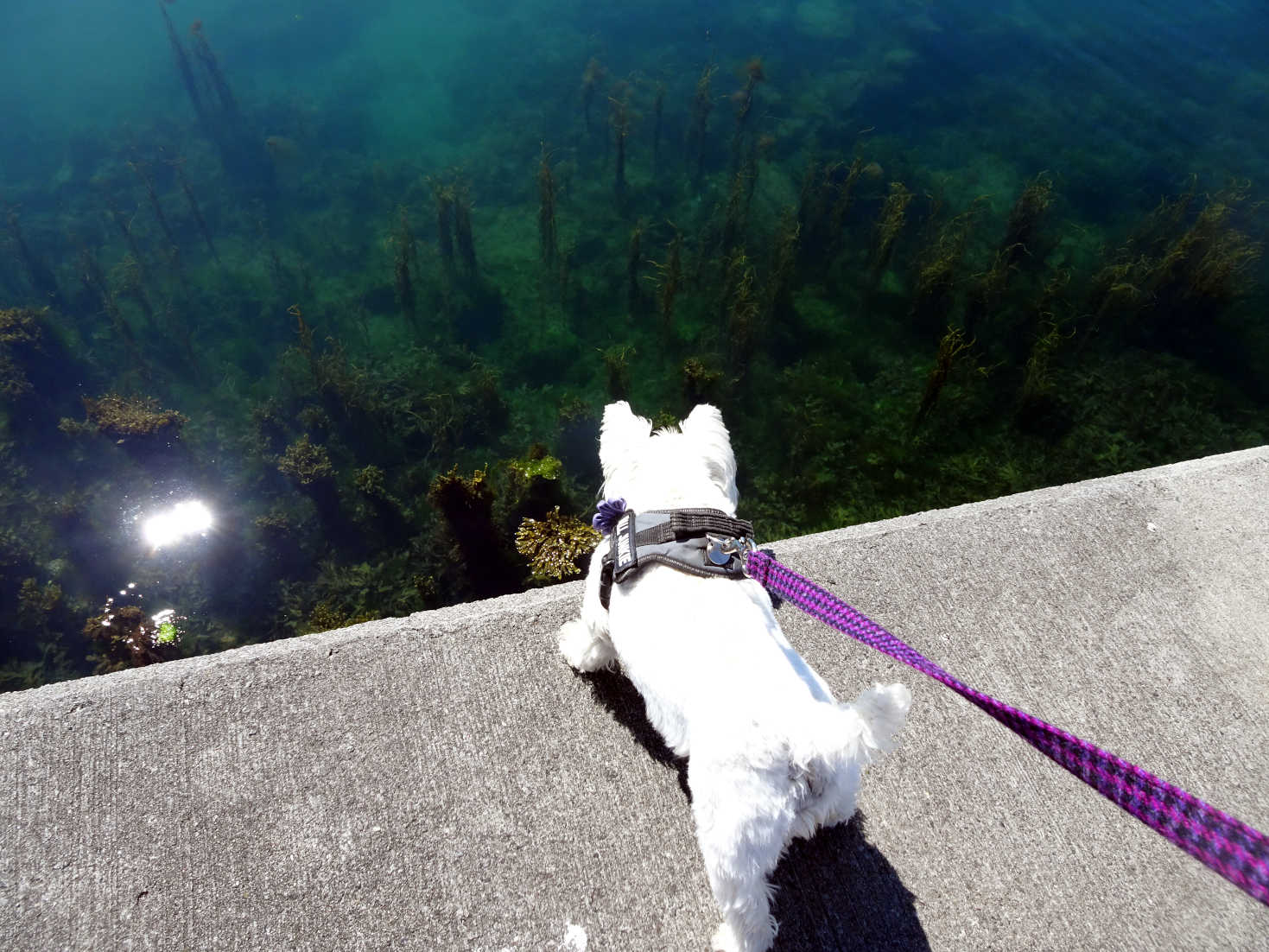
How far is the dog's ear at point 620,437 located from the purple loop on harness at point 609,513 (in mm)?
233

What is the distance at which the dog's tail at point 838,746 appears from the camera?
1.79m

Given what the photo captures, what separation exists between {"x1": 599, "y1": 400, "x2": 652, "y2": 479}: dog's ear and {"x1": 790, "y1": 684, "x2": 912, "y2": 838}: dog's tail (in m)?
1.25

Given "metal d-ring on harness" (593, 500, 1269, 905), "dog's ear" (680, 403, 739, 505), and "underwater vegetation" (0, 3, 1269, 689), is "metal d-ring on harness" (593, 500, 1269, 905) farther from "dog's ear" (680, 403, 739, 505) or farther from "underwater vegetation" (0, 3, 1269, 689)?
"underwater vegetation" (0, 3, 1269, 689)

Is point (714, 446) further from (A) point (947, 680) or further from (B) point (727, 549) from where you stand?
(A) point (947, 680)

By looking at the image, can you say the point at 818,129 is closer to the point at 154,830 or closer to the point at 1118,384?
the point at 1118,384

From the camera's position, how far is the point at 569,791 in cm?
261

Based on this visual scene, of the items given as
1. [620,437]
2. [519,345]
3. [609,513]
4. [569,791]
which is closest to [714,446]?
[620,437]

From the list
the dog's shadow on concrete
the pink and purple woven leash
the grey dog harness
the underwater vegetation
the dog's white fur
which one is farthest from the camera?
the underwater vegetation

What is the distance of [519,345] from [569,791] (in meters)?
4.62

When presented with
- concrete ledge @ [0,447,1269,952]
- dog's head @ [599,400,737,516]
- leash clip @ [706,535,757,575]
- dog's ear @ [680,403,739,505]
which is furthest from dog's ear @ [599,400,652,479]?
concrete ledge @ [0,447,1269,952]

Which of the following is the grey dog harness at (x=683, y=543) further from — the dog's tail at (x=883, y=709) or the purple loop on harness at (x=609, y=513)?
the dog's tail at (x=883, y=709)

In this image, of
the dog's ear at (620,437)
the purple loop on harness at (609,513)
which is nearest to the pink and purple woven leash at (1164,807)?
the purple loop on harness at (609,513)

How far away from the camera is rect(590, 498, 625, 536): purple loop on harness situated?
252 centimetres

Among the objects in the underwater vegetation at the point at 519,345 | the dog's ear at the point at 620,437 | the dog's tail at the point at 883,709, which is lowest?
the underwater vegetation at the point at 519,345
